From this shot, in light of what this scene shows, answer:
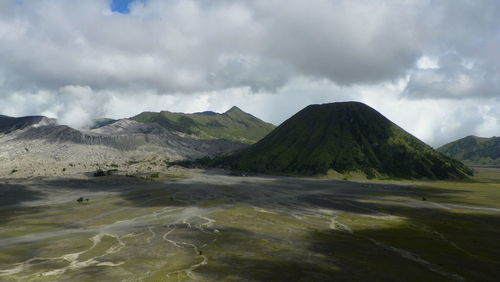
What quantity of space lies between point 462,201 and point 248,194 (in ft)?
256

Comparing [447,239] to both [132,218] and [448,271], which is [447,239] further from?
[132,218]

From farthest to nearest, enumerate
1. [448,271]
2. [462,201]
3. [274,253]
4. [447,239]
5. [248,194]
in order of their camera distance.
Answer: [248,194], [462,201], [447,239], [274,253], [448,271]

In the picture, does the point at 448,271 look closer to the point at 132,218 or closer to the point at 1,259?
the point at 1,259

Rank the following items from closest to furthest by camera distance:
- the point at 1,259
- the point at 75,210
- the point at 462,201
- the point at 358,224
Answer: the point at 1,259 → the point at 358,224 → the point at 75,210 → the point at 462,201

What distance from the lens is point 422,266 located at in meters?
47.5

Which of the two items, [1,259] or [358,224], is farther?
[358,224]

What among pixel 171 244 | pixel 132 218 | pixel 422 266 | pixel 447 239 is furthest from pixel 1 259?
pixel 447 239

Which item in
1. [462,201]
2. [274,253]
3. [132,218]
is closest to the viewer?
[274,253]

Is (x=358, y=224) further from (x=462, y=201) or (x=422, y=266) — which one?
(x=462, y=201)

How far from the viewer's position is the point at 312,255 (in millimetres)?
51688

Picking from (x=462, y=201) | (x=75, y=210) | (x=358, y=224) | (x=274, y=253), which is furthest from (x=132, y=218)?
(x=462, y=201)

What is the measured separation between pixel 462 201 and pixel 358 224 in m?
72.3

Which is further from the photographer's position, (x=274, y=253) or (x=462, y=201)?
(x=462, y=201)

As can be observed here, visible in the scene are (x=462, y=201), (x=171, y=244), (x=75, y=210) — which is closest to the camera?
(x=171, y=244)
